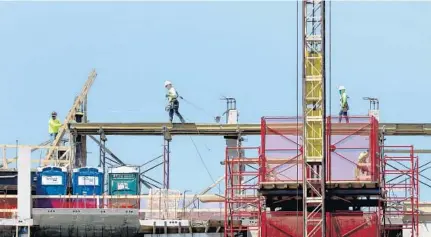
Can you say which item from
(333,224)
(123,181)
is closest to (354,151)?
(333,224)

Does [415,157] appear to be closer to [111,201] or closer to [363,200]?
[363,200]

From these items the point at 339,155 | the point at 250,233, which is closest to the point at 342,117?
the point at 339,155

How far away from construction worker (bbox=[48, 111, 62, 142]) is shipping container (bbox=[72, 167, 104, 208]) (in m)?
5.00

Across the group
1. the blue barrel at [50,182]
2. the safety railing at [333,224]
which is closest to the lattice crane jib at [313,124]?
the safety railing at [333,224]

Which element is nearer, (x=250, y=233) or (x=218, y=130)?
(x=250, y=233)

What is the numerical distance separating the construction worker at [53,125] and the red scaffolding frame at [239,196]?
1049 centimetres

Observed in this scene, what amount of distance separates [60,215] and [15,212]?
228 cm

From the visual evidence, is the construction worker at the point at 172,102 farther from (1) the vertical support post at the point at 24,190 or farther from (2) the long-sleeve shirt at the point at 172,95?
(1) the vertical support post at the point at 24,190

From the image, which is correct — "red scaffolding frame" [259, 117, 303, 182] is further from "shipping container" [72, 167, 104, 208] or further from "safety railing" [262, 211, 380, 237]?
"shipping container" [72, 167, 104, 208]

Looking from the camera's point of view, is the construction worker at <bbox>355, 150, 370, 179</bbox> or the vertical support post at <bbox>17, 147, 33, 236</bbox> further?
the vertical support post at <bbox>17, 147, 33, 236</bbox>

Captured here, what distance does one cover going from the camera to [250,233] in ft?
228

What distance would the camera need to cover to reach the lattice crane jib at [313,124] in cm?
6675

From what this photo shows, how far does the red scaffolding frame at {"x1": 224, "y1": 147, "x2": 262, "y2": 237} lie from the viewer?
2714 inches

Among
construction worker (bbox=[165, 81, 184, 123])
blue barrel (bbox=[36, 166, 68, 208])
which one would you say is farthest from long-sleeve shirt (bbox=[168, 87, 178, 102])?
blue barrel (bbox=[36, 166, 68, 208])
